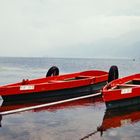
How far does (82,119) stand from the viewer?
15.4 m

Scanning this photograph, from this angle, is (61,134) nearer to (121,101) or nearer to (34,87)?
(121,101)

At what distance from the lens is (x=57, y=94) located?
19734 mm

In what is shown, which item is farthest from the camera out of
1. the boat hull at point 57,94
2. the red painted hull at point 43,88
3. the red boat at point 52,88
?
the boat hull at point 57,94

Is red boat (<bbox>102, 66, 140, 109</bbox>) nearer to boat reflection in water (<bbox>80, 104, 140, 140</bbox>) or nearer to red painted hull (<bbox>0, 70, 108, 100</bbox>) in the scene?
boat reflection in water (<bbox>80, 104, 140, 140</bbox>)

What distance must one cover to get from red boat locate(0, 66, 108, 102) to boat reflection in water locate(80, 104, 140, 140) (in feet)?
13.6

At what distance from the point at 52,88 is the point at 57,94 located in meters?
0.65

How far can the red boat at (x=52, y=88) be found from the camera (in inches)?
717

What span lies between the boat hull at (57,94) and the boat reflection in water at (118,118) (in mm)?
4158

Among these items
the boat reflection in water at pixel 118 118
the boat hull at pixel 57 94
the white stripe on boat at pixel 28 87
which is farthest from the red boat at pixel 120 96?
the white stripe on boat at pixel 28 87

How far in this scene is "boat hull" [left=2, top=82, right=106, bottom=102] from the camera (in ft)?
60.6

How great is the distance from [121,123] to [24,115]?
4.82m

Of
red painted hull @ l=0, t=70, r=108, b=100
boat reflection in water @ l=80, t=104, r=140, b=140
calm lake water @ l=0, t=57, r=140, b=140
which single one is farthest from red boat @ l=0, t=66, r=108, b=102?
boat reflection in water @ l=80, t=104, r=140, b=140

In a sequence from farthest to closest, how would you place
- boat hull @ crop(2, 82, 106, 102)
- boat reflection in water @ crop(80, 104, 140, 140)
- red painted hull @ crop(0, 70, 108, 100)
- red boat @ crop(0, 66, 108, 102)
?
boat hull @ crop(2, 82, 106, 102) → red boat @ crop(0, 66, 108, 102) → red painted hull @ crop(0, 70, 108, 100) → boat reflection in water @ crop(80, 104, 140, 140)

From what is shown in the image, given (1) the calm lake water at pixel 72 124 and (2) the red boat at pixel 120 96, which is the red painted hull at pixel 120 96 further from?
(1) the calm lake water at pixel 72 124
